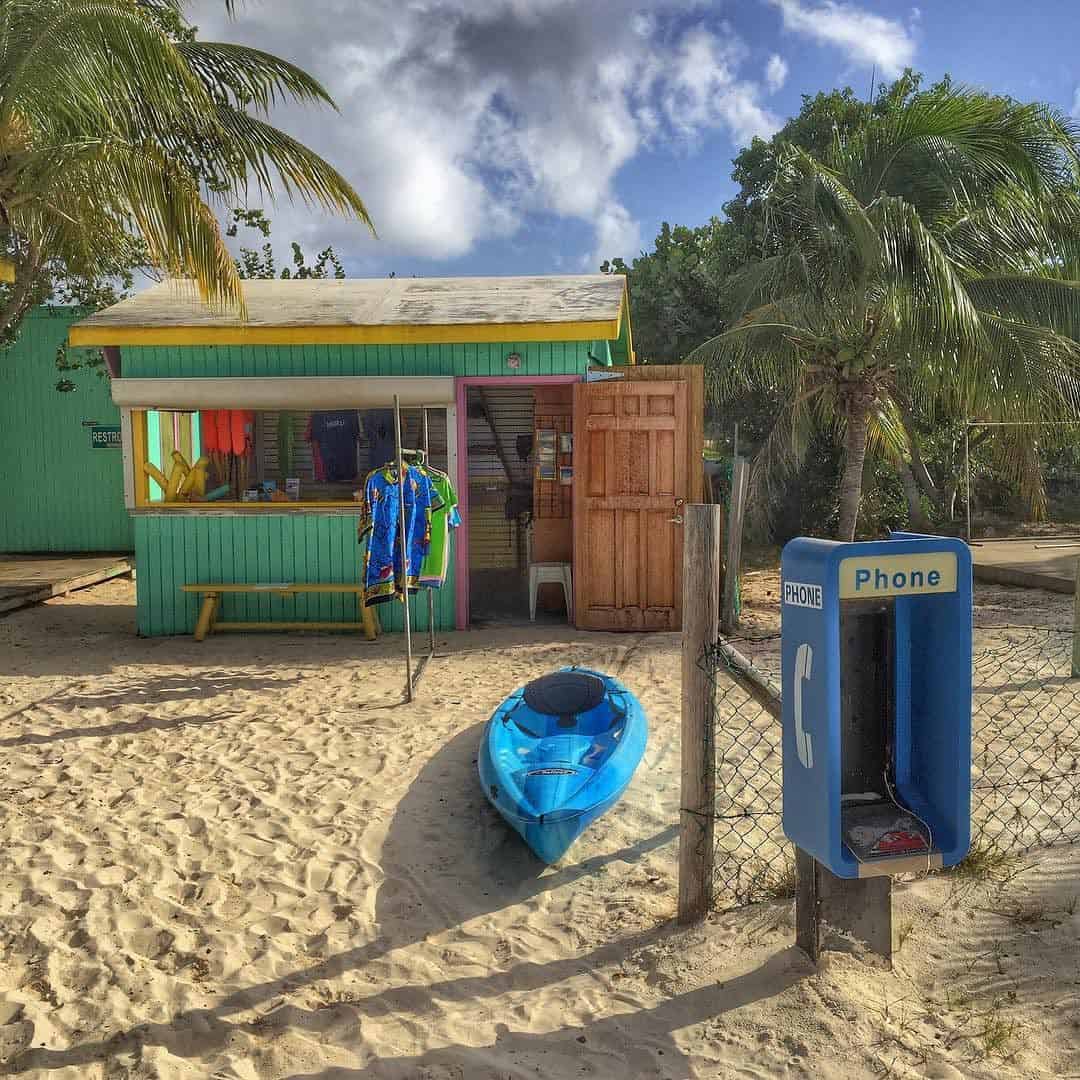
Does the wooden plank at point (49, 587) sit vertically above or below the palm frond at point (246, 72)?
below

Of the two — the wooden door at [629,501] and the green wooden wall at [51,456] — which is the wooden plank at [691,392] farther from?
the green wooden wall at [51,456]

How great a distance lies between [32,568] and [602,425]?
8.65 meters

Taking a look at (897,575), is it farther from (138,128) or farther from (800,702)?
(138,128)

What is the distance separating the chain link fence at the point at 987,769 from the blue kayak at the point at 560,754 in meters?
0.55

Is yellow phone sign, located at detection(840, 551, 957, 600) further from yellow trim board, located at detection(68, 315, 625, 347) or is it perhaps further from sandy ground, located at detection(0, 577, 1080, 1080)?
yellow trim board, located at detection(68, 315, 625, 347)

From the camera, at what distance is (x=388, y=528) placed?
7383 mm

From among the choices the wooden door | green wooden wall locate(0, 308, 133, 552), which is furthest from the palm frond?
green wooden wall locate(0, 308, 133, 552)

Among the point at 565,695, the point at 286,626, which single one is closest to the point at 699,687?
the point at 565,695

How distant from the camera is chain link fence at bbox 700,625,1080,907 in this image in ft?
13.5

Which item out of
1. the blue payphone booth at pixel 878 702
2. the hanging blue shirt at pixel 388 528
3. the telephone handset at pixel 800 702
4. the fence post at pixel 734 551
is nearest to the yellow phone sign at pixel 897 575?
the blue payphone booth at pixel 878 702

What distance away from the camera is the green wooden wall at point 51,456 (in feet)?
46.8

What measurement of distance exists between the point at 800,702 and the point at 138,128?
644cm

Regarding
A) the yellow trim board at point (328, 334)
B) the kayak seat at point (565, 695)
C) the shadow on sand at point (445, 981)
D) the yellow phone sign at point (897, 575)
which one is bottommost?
the shadow on sand at point (445, 981)

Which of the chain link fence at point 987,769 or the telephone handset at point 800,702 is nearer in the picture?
the telephone handset at point 800,702
